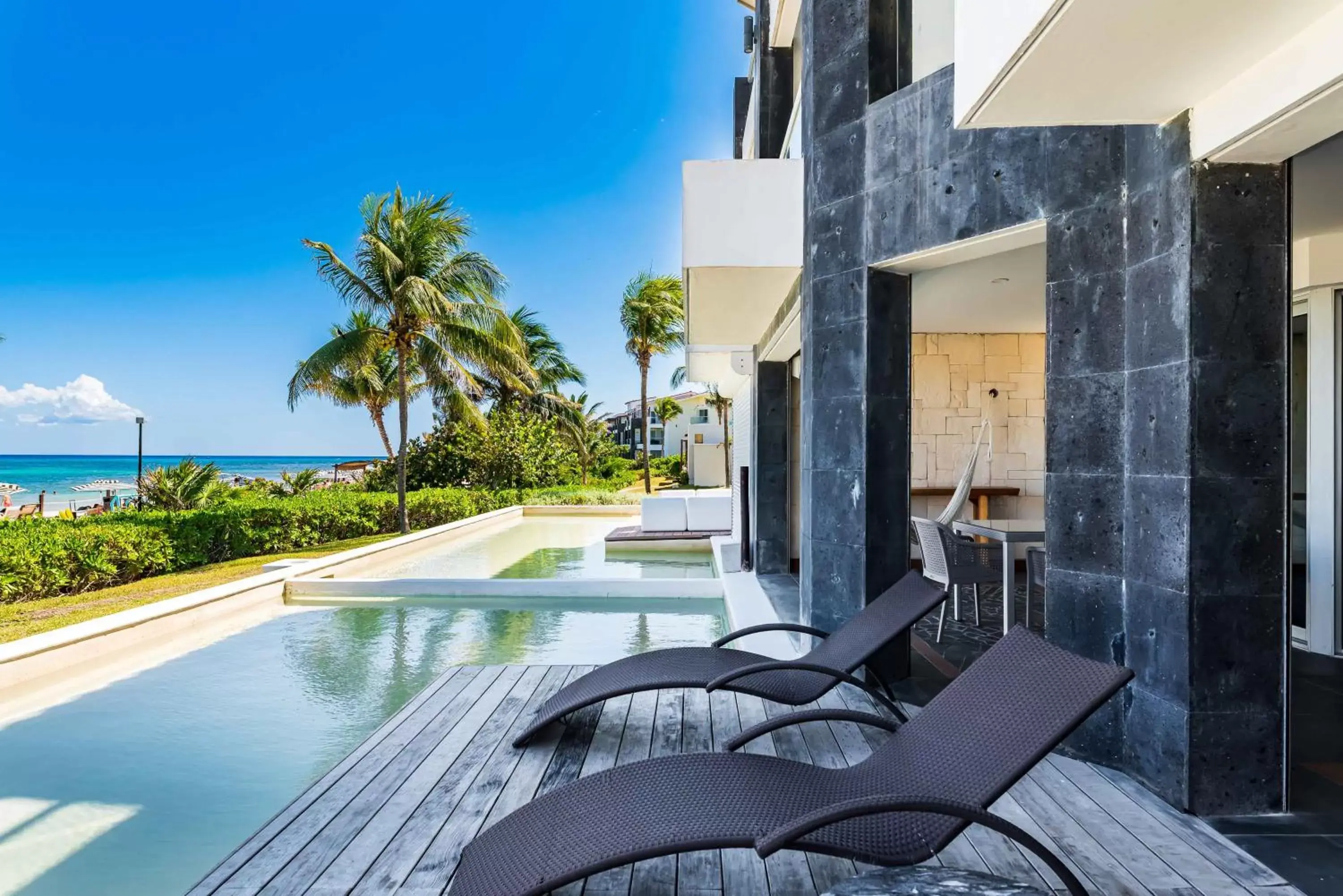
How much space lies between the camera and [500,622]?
780cm

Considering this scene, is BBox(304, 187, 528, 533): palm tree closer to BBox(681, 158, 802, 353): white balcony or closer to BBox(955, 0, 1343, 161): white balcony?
BBox(681, 158, 802, 353): white balcony

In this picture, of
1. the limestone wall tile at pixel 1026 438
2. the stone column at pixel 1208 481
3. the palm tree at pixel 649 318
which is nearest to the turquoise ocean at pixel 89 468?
the palm tree at pixel 649 318

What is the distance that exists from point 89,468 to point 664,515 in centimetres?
8426

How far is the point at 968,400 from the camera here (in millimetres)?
8672

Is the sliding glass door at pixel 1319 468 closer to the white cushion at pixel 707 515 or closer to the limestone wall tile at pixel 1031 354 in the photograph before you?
the limestone wall tile at pixel 1031 354

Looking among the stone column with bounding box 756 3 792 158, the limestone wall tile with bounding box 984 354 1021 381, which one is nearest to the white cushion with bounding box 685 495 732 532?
the limestone wall tile with bounding box 984 354 1021 381

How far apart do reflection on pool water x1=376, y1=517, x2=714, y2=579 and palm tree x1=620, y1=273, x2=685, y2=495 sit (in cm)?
1156

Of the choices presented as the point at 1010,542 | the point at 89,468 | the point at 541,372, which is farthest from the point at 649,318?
the point at 89,468

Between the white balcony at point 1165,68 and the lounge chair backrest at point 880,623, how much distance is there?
2.15 meters

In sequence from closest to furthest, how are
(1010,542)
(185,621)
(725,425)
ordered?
1. (1010,542)
2. (185,621)
3. (725,425)

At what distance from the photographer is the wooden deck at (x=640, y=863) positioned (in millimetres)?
2268

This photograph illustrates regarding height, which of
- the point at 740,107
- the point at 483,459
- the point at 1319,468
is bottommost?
the point at 483,459

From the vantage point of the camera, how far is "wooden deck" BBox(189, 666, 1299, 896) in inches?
89.3

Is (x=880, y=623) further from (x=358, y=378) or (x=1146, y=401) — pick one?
(x=358, y=378)
